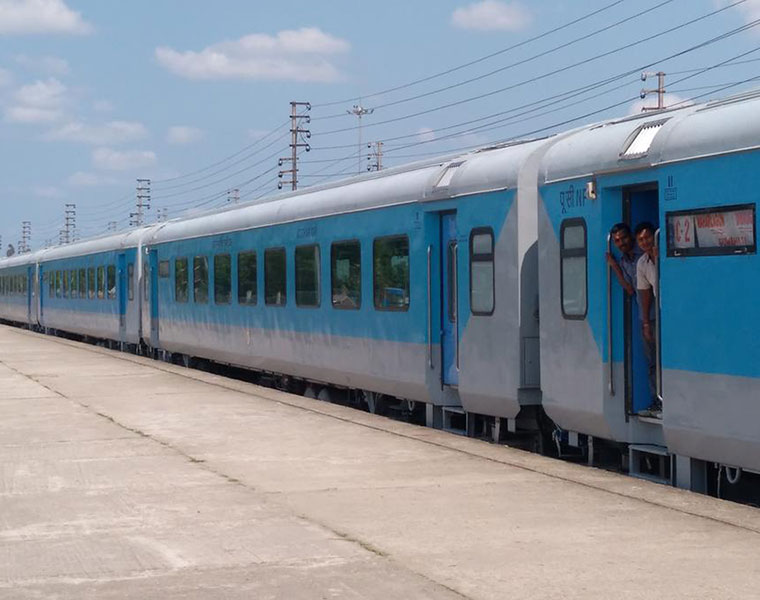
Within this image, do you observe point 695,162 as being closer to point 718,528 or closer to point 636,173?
point 636,173

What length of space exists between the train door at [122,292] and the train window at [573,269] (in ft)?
80.3

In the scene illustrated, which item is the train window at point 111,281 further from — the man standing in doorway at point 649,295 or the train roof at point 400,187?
the man standing in doorway at point 649,295

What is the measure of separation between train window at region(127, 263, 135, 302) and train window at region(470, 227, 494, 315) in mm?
21369

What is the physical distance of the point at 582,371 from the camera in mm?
11242

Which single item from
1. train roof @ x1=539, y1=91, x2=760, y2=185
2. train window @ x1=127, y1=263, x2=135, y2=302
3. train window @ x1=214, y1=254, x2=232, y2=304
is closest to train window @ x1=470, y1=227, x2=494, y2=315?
train roof @ x1=539, y1=91, x2=760, y2=185

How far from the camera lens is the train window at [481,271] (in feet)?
42.9

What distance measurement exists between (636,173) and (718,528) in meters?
3.26

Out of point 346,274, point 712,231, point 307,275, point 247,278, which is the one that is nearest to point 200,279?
point 247,278

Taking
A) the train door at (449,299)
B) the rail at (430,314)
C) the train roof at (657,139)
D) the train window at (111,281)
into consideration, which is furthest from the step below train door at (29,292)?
the train roof at (657,139)

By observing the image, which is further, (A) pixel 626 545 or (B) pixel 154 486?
(B) pixel 154 486

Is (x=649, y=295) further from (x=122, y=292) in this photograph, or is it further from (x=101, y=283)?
(x=101, y=283)

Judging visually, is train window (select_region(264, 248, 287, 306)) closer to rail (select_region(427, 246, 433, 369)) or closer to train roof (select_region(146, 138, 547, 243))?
train roof (select_region(146, 138, 547, 243))

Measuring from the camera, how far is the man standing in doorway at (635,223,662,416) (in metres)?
10.4

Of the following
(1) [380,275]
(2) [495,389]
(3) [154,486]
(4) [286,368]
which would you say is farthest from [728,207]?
(4) [286,368]
